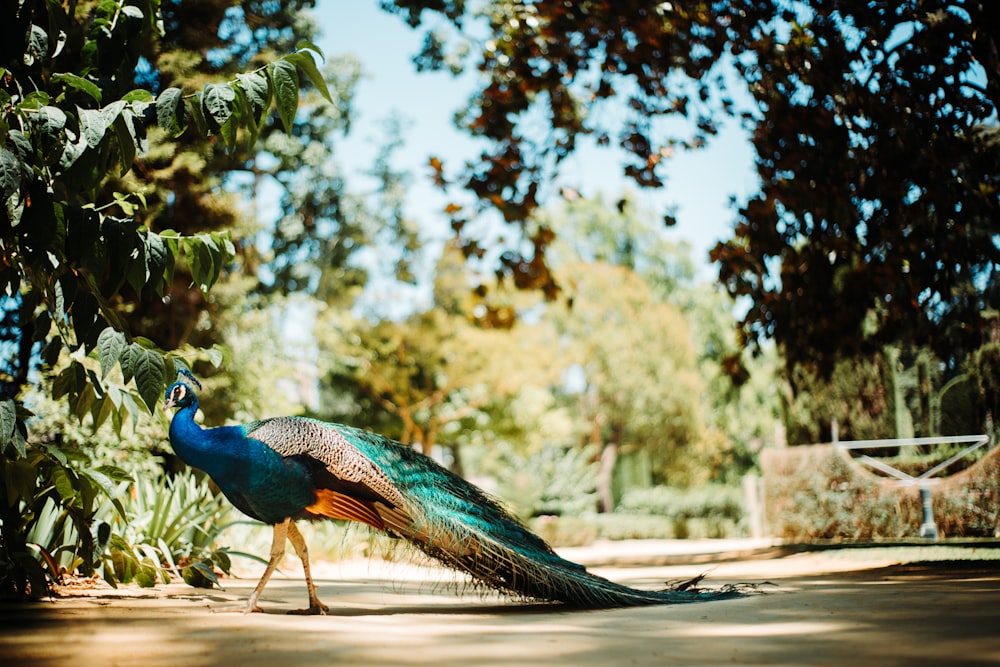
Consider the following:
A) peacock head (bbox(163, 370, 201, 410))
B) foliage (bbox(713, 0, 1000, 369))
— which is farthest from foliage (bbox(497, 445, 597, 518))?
peacock head (bbox(163, 370, 201, 410))

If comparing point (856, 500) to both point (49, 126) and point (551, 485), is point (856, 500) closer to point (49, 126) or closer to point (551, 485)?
point (49, 126)

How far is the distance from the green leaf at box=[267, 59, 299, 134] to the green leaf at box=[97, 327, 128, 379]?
1.41m

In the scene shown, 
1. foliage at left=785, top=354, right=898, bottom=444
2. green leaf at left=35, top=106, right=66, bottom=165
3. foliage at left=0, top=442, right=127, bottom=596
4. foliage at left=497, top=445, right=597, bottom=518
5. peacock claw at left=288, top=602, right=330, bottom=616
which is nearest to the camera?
green leaf at left=35, top=106, right=66, bottom=165

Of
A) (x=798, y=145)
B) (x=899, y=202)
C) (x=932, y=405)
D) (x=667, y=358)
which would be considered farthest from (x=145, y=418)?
(x=667, y=358)

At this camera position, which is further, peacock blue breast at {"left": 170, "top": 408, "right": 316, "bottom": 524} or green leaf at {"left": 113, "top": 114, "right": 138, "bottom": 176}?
peacock blue breast at {"left": 170, "top": 408, "right": 316, "bottom": 524}

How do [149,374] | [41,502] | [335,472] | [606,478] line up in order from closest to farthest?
[149,374] → [335,472] → [41,502] → [606,478]

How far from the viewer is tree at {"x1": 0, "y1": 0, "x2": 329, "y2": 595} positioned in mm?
4574

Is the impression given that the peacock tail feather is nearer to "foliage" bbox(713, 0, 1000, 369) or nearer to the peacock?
the peacock

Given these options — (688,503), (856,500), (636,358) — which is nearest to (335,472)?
(856,500)

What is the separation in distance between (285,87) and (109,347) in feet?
5.26

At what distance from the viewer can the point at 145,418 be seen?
10.9m

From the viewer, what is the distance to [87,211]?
4.83 meters

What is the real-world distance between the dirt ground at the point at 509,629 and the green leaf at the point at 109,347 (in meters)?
1.26

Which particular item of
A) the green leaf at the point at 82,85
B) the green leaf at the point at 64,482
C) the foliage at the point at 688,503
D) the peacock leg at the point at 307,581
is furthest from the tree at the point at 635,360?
the green leaf at the point at 82,85
